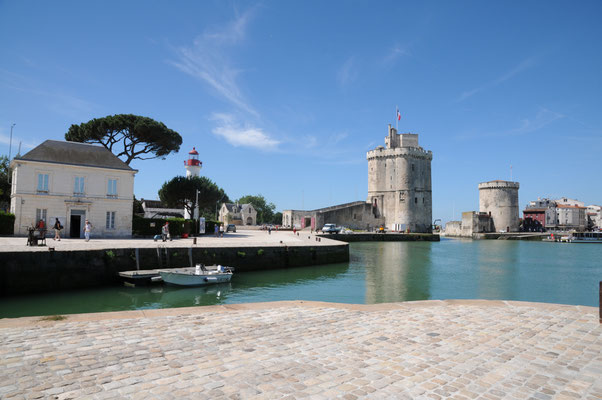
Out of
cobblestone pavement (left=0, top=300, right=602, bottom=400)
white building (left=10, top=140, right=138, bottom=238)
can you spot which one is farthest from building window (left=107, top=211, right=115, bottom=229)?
cobblestone pavement (left=0, top=300, right=602, bottom=400)

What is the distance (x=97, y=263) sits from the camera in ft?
51.6

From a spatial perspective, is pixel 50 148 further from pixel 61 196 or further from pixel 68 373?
pixel 68 373

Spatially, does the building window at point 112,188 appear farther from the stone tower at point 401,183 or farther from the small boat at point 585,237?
the small boat at point 585,237

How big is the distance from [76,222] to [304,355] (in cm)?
2500

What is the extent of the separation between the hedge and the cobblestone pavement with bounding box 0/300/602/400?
20.3 m

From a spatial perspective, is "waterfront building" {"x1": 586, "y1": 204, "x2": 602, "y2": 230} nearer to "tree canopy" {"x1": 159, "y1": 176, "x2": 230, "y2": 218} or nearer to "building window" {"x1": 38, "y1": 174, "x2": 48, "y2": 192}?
"tree canopy" {"x1": 159, "y1": 176, "x2": 230, "y2": 218}

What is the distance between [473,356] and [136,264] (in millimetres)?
15100

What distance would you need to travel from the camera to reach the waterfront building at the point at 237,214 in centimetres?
7962

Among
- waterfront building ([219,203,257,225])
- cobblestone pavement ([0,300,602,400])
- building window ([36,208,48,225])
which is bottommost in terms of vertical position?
cobblestone pavement ([0,300,602,400])

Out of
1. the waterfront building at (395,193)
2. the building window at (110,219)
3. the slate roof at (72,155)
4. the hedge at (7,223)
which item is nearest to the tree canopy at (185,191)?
the waterfront building at (395,193)

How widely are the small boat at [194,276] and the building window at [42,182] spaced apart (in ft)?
45.6

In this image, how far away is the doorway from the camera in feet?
81.9

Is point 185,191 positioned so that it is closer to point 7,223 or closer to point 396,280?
point 7,223

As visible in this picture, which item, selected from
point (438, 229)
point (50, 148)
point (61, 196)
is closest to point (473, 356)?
point (61, 196)
